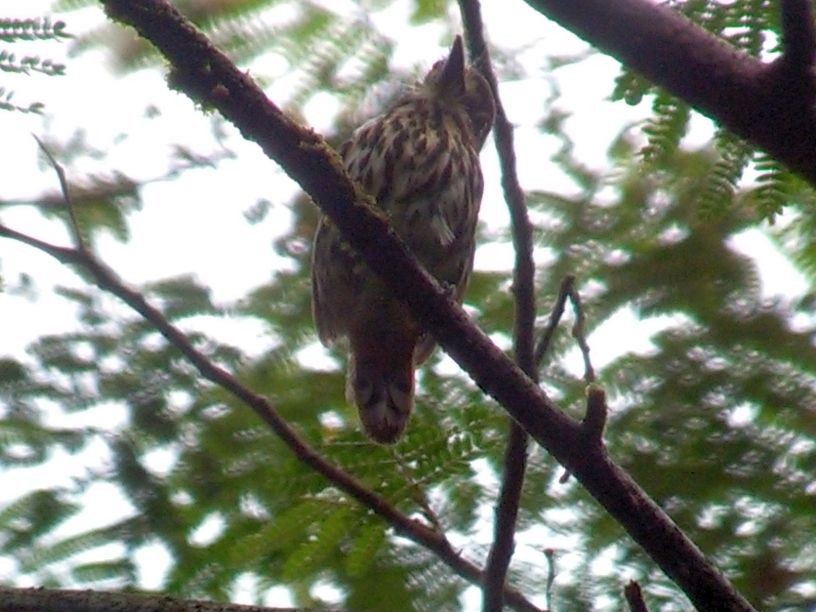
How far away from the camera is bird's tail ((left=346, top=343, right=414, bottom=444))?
3449mm

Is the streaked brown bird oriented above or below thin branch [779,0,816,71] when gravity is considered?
above

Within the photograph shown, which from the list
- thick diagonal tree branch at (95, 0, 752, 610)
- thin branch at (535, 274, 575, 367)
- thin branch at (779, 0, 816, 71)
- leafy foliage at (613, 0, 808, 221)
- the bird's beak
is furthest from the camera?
the bird's beak

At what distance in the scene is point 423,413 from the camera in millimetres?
3887

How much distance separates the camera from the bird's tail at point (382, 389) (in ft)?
11.3

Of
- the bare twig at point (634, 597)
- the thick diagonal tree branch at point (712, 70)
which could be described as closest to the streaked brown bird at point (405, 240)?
the bare twig at point (634, 597)

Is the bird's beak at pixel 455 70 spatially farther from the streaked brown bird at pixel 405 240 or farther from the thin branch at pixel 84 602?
the thin branch at pixel 84 602

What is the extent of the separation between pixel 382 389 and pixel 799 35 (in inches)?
84.4

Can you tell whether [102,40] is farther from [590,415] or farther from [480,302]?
[590,415]

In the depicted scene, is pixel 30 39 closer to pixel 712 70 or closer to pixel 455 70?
pixel 712 70

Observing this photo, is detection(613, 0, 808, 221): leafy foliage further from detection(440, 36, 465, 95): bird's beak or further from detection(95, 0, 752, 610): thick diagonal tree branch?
detection(440, 36, 465, 95): bird's beak

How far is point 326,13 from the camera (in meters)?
3.88

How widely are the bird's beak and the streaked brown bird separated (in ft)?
1.05

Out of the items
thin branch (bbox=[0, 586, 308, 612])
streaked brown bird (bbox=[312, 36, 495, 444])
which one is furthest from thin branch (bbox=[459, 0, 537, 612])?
streaked brown bird (bbox=[312, 36, 495, 444])

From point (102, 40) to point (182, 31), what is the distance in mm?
1758
